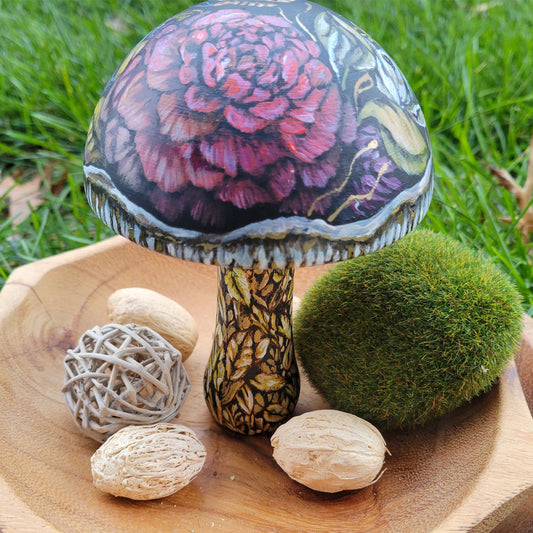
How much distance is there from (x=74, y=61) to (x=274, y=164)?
1.37 m

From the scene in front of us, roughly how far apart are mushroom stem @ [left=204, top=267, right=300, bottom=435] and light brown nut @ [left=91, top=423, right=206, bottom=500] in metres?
0.11

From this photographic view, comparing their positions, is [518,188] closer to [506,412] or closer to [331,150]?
[506,412]

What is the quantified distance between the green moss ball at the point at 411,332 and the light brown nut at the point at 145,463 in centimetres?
21

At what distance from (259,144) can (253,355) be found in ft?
1.09

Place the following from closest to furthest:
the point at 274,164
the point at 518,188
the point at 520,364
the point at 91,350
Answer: the point at 274,164 → the point at 91,350 → the point at 520,364 → the point at 518,188

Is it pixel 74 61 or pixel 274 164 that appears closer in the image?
pixel 274 164

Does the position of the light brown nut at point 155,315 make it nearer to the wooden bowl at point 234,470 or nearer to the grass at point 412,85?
the wooden bowl at point 234,470

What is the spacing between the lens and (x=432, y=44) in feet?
6.05

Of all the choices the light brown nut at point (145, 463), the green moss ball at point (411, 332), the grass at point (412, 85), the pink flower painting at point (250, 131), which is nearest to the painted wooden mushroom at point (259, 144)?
the pink flower painting at point (250, 131)

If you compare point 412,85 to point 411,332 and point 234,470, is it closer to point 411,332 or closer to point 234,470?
point 411,332

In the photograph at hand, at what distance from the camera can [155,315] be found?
939 mm

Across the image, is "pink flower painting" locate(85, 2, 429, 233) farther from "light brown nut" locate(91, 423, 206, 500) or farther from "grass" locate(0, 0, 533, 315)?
"grass" locate(0, 0, 533, 315)

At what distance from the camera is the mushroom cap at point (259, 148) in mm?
Answer: 618

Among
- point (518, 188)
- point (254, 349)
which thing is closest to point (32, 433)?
point (254, 349)
